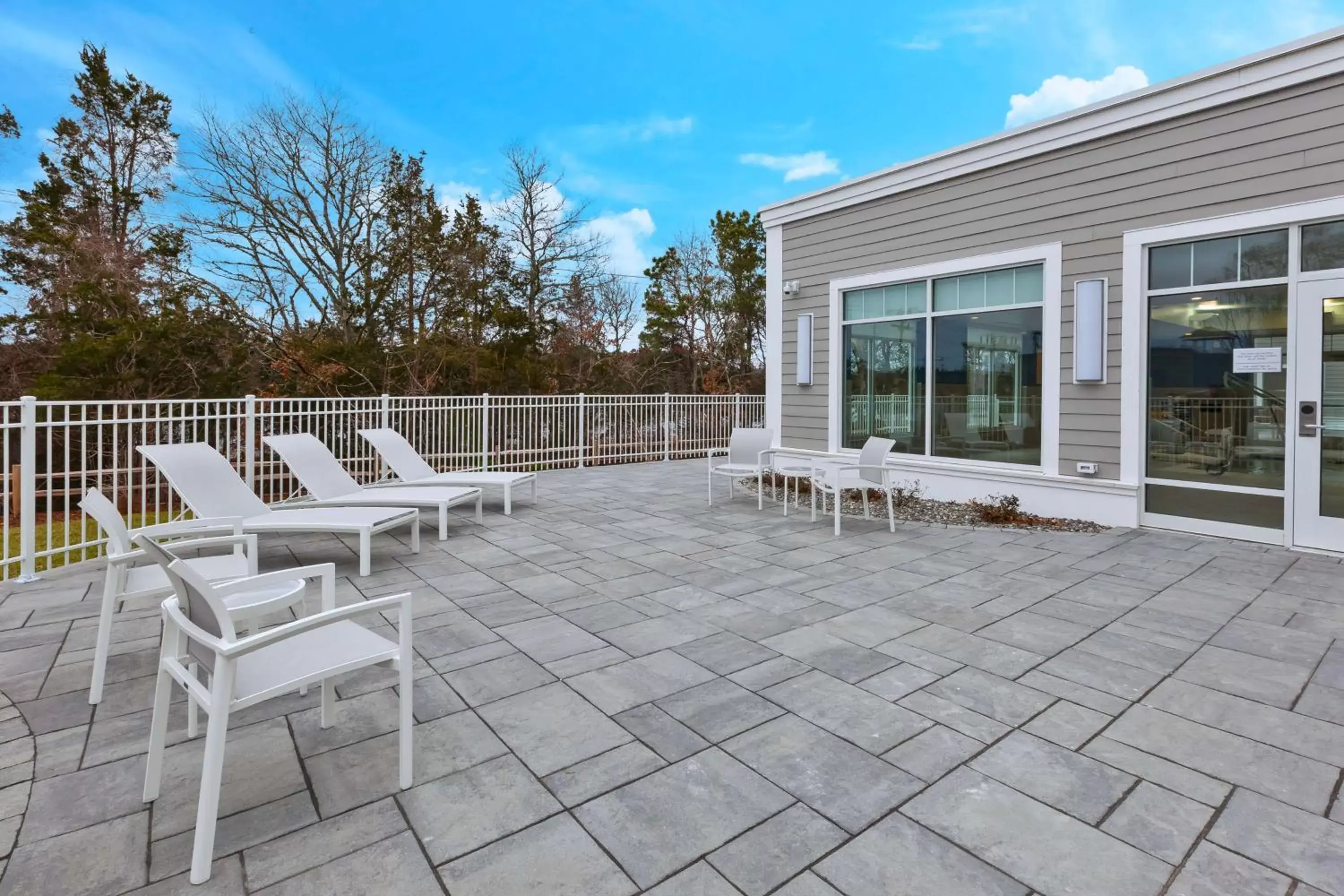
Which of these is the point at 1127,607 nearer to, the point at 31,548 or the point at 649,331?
the point at 31,548

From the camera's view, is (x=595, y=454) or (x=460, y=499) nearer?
(x=460, y=499)

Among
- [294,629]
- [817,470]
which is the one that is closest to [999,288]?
[817,470]

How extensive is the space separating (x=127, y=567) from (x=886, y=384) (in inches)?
278

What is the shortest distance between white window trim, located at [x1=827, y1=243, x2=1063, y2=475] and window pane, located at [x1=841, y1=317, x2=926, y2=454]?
206 millimetres

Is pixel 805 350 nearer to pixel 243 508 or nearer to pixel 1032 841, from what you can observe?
pixel 243 508

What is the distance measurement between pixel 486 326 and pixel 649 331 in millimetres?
5321

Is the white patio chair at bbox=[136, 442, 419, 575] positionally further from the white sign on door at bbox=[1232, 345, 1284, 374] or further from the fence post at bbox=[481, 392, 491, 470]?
the white sign on door at bbox=[1232, 345, 1284, 374]

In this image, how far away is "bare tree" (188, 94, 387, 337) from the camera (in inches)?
523

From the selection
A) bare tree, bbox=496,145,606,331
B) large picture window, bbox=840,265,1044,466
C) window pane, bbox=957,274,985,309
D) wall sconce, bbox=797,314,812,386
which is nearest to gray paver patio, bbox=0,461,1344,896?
large picture window, bbox=840,265,1044,466

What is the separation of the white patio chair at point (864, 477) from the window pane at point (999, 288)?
190cm

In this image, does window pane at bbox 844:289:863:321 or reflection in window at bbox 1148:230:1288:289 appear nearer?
reflection in window at bbox 1148:230:1288:289

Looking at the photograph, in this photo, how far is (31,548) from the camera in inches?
173

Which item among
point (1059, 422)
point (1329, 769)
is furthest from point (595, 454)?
point (1329, 769)

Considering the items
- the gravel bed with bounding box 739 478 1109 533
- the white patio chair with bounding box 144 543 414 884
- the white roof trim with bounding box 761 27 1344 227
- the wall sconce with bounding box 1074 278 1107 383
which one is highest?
the white roof trim with bounding box 761 27 1344 227
